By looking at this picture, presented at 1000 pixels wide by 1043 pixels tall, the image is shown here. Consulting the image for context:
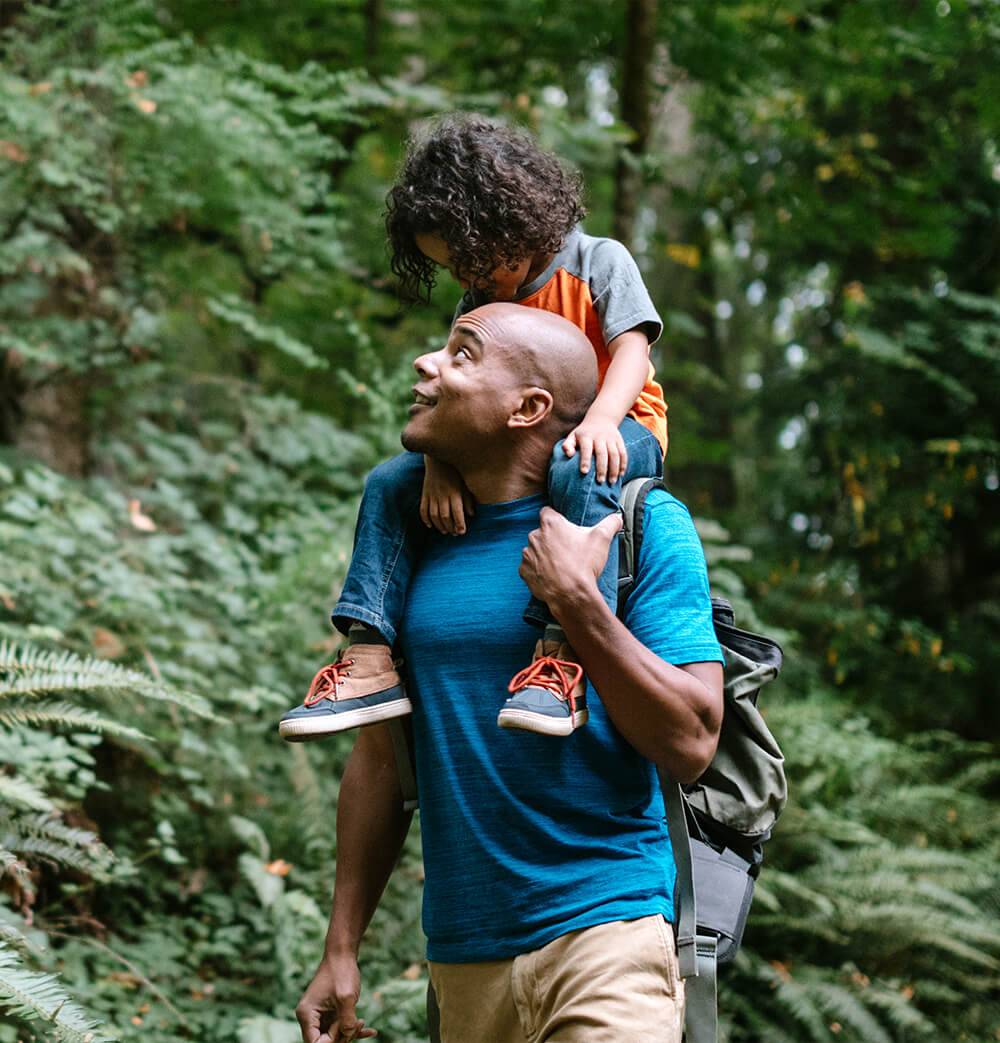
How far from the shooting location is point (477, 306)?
106 inches

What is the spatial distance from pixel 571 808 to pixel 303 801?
3020 mm

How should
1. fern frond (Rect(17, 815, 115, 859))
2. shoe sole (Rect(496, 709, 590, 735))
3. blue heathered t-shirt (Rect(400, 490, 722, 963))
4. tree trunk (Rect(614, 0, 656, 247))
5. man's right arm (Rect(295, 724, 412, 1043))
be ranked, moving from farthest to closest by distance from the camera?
tree trunk (Rect(614, 0, 656, 247)) < fern frond (Rect(17, 815, 115, 859)) < man's right arm (Rect(295, 724, 412, 1043)) < blue heathered t-shirt (Rect(400, 490, 722, 963)) < shoe sole (Rect(496, 709, 590, 735))

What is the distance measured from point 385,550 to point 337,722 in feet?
1.32

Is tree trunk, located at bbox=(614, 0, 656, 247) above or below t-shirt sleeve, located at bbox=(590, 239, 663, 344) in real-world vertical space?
above

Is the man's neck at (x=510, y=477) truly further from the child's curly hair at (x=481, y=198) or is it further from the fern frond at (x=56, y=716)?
the fern frond at (x=56, y=716)

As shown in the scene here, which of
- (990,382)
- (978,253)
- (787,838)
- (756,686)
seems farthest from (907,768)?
(756,686)

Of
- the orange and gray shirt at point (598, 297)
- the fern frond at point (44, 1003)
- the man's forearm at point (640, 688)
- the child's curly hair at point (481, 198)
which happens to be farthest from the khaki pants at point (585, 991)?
the child's curly hair at point (481, 198)

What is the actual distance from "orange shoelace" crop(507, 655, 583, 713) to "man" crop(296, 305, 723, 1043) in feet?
0.12

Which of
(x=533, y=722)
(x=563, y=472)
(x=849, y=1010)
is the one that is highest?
(x=563, y=472)

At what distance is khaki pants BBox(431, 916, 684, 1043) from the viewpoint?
200cm

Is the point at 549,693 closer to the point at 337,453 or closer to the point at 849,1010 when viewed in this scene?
the point at 849,1010

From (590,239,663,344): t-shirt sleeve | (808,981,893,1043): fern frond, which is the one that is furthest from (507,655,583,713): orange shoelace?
(808,981,893,1043): fern frond

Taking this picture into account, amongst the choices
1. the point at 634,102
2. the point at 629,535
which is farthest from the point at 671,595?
the point at 634,102

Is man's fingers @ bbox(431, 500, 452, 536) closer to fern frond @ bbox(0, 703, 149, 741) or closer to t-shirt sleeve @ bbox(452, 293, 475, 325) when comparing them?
t-shirt sleeve @ bbox(452, 293, 475, 325)
